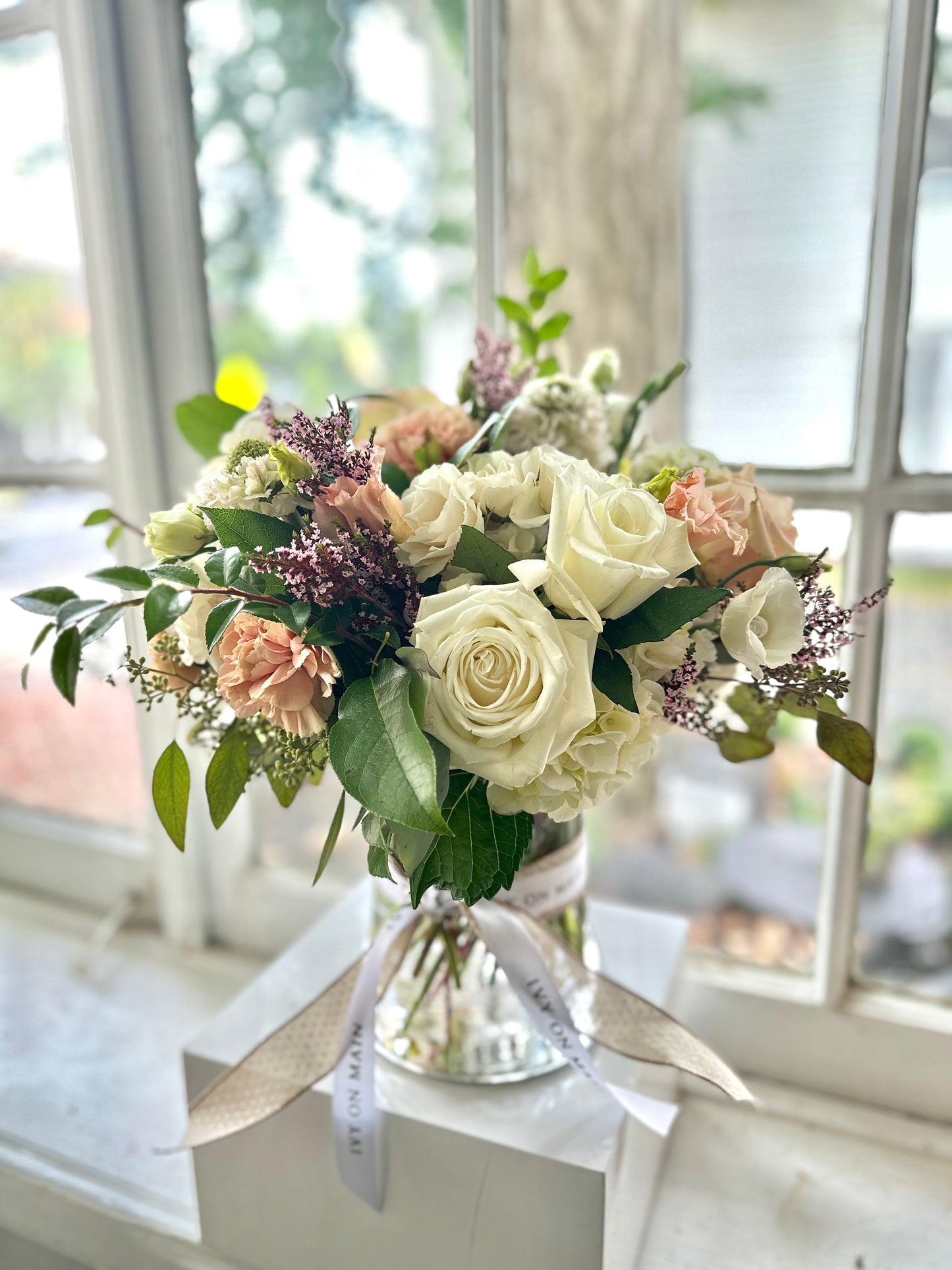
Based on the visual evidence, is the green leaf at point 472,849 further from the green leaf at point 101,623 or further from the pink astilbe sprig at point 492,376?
the pink astilbe sprig at point 492,376

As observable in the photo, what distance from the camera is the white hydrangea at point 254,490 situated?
0.54 m

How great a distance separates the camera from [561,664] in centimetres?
46

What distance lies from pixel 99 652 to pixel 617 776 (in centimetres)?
91

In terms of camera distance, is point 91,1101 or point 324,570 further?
point 91,1101

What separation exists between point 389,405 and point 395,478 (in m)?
0.13

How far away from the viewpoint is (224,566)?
1.61 ft

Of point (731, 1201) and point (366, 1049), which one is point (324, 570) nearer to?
point (366, 1049)

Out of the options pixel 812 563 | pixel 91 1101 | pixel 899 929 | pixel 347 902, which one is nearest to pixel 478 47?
pixel 812 563

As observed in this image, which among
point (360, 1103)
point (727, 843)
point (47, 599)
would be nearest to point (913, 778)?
point (727, 843)

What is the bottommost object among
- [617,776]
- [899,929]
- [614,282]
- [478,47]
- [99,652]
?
[899,929]

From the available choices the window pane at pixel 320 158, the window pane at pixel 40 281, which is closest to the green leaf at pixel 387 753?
the window pane at pixel 320 158

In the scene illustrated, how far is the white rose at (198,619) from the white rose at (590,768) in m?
0.19

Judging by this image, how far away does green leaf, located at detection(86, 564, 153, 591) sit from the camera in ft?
1.60

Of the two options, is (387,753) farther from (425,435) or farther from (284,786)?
(425,435)
